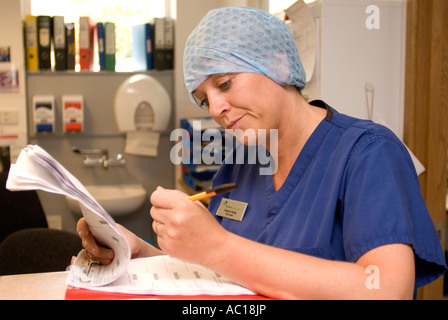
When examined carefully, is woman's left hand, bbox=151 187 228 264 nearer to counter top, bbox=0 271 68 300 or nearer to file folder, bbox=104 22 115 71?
counter top, bbox=0 271 68 300

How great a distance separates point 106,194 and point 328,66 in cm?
203

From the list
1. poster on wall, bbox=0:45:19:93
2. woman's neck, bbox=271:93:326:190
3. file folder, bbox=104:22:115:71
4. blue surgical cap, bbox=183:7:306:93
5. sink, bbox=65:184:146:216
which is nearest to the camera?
blue surgical cap, bbox=183:7:306:93

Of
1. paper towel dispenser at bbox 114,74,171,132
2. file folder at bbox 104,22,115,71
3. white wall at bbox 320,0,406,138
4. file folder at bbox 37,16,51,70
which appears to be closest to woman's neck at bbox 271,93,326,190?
white wall at bbox 320,0,406,138

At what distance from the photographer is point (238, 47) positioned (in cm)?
105

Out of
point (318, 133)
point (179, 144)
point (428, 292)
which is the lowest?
point (428, 292)

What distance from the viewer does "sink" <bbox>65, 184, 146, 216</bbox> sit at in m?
3.26

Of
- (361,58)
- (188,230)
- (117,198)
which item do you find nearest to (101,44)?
(117,198)

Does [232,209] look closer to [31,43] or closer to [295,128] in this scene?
[295,128]

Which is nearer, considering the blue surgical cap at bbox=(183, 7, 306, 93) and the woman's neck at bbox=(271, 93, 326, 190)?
the blue surgical cap at bbox=(183, 7, 306, 93)

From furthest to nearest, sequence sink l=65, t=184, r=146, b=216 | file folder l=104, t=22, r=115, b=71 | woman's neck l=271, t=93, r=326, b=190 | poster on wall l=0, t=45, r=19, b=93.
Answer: file folder l=104, t=22, r=115, b=71, poster on wall l=0, t=45, r=19, b=93, sink l=65, t=184, r=146, b=216, woman's neck l=271, t=93, r=326, b=190

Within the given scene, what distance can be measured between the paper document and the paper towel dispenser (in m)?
2.54

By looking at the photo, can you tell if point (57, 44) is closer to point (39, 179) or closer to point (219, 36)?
point (219, 36)

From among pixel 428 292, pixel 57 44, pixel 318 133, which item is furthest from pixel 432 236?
pixel 57 44

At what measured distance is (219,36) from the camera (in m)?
1.06
